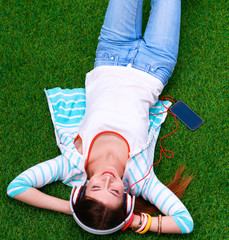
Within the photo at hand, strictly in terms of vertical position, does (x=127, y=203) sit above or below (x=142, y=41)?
below

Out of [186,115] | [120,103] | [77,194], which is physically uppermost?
[120,103]

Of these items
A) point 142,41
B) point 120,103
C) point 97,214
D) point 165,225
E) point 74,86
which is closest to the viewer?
point 97,214

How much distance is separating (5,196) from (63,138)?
67 centimetres

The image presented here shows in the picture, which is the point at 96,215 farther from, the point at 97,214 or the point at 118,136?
the point at 118,136

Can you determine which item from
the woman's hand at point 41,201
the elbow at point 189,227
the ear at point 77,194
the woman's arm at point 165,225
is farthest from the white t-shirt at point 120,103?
the elbow at point 189,227

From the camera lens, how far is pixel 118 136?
2.34m

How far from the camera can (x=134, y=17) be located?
263 cm

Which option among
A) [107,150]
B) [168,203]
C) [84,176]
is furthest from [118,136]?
[168,203]

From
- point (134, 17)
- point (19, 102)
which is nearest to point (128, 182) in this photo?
point (19, 102)

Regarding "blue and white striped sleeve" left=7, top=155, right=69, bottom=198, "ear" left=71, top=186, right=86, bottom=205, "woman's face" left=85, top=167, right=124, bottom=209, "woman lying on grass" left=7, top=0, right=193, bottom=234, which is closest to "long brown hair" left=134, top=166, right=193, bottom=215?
"woman lying on grass" left=7, top=0, right=193, bottom=234

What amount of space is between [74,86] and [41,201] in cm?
118

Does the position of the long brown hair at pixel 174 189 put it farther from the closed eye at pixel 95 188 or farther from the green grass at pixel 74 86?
the closed eye at pixel 95 188

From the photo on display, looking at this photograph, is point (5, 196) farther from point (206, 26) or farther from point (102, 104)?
point (206, 26)

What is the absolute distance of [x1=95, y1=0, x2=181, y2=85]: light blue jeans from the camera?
257cm
